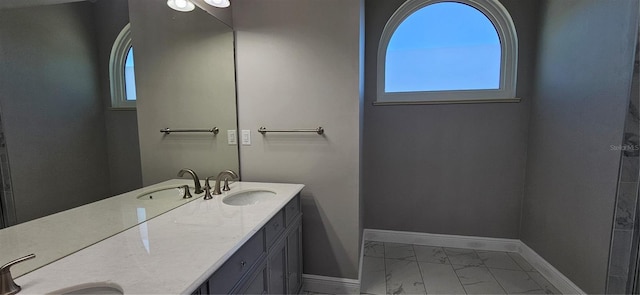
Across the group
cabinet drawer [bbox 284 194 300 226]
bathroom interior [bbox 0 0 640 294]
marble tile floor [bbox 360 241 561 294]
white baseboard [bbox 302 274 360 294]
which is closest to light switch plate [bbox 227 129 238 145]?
bathroom interior [bbox 0 0 640 294]

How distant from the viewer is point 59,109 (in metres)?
0.83

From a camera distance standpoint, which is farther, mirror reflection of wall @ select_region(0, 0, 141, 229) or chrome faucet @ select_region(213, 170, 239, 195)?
chrome faucet @ select_region(213, 170, 239, 195)

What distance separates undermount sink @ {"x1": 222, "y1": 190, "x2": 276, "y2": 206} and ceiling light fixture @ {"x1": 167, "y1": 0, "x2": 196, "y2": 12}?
1.17m

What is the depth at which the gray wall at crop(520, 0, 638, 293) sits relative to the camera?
1470 millimetres

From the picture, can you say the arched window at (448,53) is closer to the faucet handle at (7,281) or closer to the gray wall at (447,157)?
the gray wall at (447,157)

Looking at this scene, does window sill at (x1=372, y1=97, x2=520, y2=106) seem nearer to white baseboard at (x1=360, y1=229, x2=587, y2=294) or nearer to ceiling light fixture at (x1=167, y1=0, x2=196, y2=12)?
white baseboard at (x1=360, y1=229, x2=587, y2=294)

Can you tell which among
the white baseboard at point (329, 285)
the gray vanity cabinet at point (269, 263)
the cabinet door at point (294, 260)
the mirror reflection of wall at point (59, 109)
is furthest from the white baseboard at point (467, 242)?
the mirror reflection of wall at point (59, 109)

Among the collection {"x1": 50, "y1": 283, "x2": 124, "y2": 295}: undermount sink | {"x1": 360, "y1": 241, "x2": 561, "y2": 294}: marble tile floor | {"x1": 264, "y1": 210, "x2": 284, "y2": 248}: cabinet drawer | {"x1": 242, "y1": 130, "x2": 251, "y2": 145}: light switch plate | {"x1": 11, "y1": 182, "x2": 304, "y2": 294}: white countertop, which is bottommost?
{"x1": 360, "y1": 241, "x2": 561, "y2": 294}: marble tile floor

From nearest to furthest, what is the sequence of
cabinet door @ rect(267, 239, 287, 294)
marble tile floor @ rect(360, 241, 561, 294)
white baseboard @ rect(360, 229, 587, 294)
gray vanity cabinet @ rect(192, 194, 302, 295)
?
1. gray vanity cabinet @ rect(192, 194, 302, 295)
2. cabinet door @ rect(267, 239, 287, 294)
3. marble tile floor @ rect(360, 241, 561, 294)
4. white baseboard @ rect(360, 229, 587, 294)

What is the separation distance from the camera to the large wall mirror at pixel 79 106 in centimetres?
73

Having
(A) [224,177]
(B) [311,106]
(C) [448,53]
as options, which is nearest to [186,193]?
(A) [224,177]

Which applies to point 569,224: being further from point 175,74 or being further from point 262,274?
point 175,74

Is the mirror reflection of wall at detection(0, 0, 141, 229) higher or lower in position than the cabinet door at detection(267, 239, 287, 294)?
higher

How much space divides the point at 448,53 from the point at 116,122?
2624 mm
